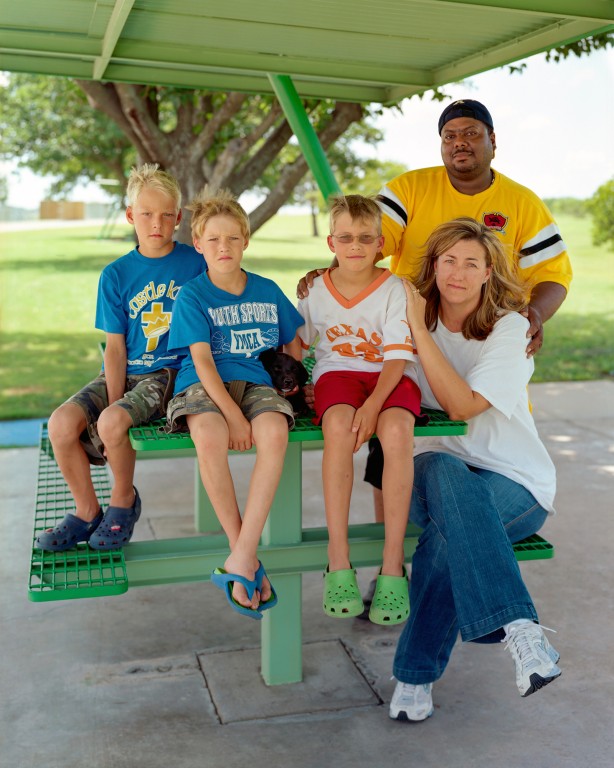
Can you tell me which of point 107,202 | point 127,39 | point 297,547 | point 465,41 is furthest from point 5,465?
point 107,202

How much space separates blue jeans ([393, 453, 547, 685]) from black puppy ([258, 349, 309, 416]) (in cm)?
54

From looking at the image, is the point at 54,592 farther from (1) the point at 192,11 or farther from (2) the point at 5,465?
(2) the point at 5,465

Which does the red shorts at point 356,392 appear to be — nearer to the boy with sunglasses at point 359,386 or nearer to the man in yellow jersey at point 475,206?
the boy with sunglasses at point 359,386

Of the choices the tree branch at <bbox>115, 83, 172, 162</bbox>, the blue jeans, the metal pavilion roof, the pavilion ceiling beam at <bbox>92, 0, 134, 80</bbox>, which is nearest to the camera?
the blue jeans

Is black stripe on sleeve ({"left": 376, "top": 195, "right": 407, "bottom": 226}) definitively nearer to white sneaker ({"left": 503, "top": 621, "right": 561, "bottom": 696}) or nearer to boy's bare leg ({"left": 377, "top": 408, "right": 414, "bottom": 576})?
boy's bare leg ({"left": 377, "top": 408, "right": 414, "bottom": 576})

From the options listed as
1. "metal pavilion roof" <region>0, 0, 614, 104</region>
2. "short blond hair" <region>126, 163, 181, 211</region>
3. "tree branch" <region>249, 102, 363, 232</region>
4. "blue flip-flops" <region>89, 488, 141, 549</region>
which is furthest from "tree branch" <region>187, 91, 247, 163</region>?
"blue flip-flops" <region>89, 488, 141, 549</region>

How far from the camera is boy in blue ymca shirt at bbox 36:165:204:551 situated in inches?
139

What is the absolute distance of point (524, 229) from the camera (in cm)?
422

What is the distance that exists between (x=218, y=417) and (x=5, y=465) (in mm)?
4335

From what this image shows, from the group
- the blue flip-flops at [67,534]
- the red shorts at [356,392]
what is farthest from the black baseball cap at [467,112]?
the blue flip-flops at [67,534]

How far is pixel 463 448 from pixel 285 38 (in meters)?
2.31

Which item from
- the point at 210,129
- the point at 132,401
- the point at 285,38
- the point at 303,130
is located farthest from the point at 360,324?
the point at 210,129

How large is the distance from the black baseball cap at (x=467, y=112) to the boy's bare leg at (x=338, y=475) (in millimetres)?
1576

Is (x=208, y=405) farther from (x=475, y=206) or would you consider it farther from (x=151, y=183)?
(x=475, y=206)
